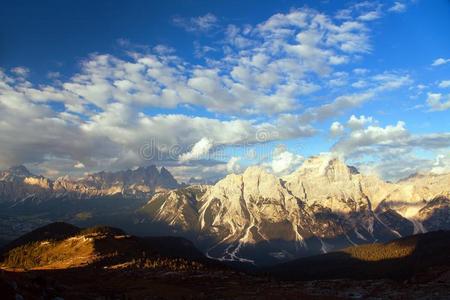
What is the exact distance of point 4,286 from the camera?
71.5 metres

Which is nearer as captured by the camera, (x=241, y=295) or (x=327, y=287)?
(x=241, y=295)

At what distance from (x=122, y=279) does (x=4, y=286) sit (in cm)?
12150

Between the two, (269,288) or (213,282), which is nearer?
(269,288)

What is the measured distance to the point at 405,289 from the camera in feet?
545

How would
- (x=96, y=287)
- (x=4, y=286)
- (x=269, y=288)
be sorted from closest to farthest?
(x=4, y=286) → (x=96, y=287) → (x=269, y=288)

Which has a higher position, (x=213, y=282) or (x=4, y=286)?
(x=4, y=286)

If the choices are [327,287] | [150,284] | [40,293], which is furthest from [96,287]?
[327,287]

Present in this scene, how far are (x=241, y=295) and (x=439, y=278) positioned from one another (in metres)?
95.6

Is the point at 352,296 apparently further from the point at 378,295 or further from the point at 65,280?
the point at 65,280

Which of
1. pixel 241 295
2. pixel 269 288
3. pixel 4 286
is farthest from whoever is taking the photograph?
pixel 269 288

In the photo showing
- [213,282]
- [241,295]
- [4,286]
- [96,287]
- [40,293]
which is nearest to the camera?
[4,286]

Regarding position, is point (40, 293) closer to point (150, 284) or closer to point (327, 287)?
point (150, 284)

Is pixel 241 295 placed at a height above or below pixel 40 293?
below

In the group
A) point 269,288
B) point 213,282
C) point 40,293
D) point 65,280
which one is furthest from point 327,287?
point 40,293
